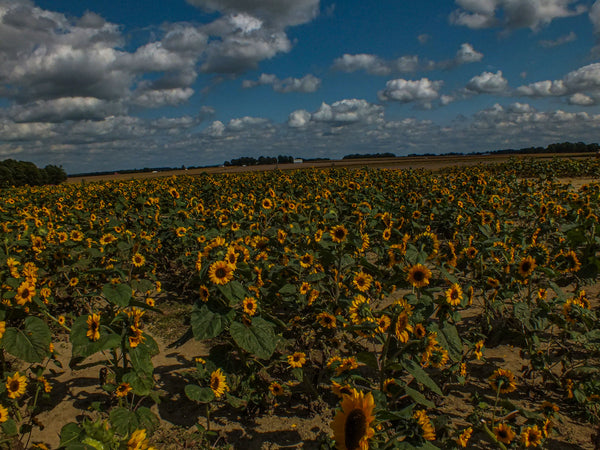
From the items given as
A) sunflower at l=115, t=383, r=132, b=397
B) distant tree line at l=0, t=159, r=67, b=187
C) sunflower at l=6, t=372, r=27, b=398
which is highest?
distant tree line at l=0, t=159, r=67, b=187

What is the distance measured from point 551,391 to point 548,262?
1803mm

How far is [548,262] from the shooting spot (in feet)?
14.9

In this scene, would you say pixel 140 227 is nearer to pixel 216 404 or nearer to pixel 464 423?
pixel 216 404

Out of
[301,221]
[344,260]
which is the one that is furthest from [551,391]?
[301,221]

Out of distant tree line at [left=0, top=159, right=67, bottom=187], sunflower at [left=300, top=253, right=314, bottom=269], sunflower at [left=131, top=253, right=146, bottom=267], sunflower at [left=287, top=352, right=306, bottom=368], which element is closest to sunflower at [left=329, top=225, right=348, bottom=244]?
sunflower at [left=300, top=253, right=314, bottom=269]

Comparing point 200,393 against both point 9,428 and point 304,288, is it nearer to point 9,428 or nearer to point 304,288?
point 9,428

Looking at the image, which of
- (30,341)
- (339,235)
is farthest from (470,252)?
(30,341)

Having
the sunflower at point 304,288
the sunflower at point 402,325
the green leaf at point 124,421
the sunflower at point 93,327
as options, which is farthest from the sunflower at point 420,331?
the sunflower at point 93,327

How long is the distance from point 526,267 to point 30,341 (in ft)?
15.1

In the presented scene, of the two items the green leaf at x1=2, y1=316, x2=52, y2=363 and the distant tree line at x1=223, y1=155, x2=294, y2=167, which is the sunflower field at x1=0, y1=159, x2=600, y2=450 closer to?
the green leaf at x1=2, y1=316, x2=52, y2=363

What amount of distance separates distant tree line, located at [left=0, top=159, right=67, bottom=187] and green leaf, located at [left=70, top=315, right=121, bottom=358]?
125 feet

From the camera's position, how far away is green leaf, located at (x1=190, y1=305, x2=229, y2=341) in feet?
8.42

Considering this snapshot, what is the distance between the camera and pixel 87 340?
2.45m

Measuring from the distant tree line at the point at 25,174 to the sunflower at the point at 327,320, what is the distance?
38.6m
